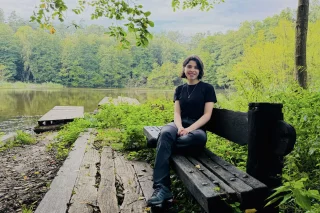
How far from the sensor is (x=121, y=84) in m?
73.8

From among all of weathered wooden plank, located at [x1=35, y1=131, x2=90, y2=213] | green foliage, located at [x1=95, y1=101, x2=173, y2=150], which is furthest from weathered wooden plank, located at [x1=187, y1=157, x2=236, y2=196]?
green foliage, located at [x1=95, y1=101, x2=173, y2=150]

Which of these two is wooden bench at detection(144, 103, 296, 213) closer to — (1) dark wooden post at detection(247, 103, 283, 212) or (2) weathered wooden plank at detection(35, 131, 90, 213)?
(1) dark wooden post at detection(247, 103, 283, 212)

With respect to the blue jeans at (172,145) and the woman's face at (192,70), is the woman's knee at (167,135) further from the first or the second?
the woman's face at (192,70)

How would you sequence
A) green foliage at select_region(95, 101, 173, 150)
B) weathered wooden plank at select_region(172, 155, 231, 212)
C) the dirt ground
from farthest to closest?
green foliage at select_region(95, 101, 173, 150) → the dirt ground → weathered wooden plank at select_region(172, 155, 231, 212)

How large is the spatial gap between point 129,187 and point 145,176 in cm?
38

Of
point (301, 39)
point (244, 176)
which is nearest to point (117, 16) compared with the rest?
point (244, 176)

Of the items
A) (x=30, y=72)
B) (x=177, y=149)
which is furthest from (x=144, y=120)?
(x=30, y=72)

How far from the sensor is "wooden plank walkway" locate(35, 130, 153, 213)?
2.56 m

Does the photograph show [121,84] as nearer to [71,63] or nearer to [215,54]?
[71,63]

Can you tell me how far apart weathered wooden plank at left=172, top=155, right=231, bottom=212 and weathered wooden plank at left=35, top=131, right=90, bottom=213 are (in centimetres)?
117

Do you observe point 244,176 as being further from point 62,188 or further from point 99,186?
point 62,188

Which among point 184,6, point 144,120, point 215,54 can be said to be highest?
point 215,54

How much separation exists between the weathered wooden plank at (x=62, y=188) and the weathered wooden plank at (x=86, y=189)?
63 mm

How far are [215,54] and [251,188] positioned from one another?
196 ft
